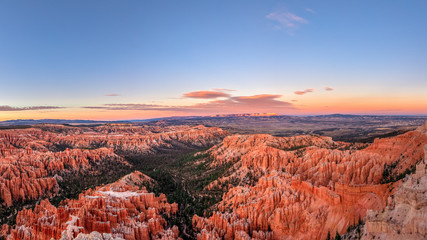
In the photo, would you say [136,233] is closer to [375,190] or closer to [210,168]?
[375,190]

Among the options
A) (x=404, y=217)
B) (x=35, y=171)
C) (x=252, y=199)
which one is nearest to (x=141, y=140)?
(x=35, y=171)

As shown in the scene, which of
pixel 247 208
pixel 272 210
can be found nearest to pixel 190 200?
pixel 247 208

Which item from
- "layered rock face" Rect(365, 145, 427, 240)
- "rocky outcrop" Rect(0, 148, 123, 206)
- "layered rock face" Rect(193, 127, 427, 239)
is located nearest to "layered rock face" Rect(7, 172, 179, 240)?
"layered rock face" Rect(193, 127, 427, 239)

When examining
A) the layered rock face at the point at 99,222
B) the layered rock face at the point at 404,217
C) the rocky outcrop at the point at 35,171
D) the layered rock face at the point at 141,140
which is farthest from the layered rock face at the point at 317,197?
the layered rock face at the point at 141,140

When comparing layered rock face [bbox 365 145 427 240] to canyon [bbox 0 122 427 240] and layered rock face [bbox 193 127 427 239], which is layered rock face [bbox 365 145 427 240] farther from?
layered rock face [bbox 193 127 427 239]

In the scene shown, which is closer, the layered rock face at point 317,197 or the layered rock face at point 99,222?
the layered rock face at point 317,197

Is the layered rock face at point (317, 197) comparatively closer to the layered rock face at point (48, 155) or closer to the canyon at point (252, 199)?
the canyon at point (252, 199)

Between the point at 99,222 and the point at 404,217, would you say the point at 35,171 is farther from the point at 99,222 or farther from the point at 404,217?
the point at 404,217
